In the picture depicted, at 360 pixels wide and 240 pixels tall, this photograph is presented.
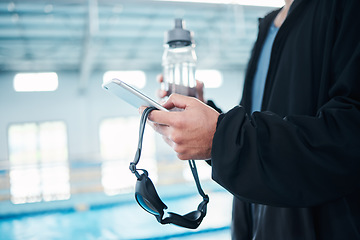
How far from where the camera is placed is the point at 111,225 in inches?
123

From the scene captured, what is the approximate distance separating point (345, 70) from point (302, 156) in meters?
0.22

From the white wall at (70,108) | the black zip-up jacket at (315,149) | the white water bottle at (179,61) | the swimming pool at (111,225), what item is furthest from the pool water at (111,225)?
the white wall at (70,108)

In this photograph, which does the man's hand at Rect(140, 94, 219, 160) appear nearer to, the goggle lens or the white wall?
the goggle lens

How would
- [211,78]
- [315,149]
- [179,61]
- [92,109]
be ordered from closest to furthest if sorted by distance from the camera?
[315,149] → [179,61] → [92,109] → [211,78]

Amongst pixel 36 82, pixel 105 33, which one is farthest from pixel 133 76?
pixel 36 82

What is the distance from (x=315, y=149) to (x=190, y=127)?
10.1 inches

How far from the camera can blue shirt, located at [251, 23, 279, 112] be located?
107 cm

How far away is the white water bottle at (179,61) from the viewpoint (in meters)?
0.93

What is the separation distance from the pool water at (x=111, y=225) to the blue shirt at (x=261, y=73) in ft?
5.74

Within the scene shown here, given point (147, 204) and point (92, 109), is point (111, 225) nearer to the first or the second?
point (147, 204)

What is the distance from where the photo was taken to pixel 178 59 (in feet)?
4.33

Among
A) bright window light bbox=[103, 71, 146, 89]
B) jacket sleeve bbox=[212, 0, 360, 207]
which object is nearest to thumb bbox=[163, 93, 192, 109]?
jacket sleeve bbox=[212, 0, 360, 207]

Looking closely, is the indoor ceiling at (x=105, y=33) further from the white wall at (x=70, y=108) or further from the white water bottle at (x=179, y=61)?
the white water bottle at (x=179, y=61)

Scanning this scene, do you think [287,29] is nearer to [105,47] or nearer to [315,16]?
[315,16]
